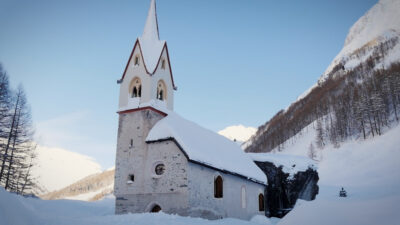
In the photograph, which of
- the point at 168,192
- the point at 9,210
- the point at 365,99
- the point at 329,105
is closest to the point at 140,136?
the point at 168,192

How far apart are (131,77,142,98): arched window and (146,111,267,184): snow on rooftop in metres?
3.16

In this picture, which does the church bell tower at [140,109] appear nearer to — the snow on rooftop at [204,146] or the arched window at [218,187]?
the snow on rooftop at [204,146]

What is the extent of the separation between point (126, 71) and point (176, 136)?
878cm

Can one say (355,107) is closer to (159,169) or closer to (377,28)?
(159,169)

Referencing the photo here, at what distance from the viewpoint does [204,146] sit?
82.5ft

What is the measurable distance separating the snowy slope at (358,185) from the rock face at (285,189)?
2556mm

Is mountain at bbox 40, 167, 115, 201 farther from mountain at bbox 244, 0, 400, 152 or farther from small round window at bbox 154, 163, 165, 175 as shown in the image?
small round window at bbox 154, 163, 165, 175

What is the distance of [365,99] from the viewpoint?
6322 centimetres

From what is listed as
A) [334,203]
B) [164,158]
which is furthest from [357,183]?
[334,203]

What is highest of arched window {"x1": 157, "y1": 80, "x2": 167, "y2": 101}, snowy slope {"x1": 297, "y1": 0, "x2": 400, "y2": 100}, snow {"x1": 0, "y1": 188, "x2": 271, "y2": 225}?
snowy slope {"x1": 297, "y1": 0, "x2": 400, "y2": 100}

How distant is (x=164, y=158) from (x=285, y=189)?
1563 centimetres

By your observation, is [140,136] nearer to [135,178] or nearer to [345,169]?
[135,178]

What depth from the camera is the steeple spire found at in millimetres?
28859

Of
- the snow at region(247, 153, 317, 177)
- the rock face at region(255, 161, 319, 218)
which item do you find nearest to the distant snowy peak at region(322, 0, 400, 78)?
the snow at region(247, 153, 317, 177)
